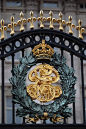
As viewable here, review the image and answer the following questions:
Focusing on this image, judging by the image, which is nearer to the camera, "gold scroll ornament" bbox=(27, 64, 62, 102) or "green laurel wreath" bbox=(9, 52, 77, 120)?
"green laurel wreath" bbox=(9, 52, 77, 120)

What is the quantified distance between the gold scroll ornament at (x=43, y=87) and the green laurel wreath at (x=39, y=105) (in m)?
0.16

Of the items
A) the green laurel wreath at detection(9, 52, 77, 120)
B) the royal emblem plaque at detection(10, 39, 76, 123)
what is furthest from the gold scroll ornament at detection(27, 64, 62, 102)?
the green laurel wreath at detection(9, 52, 77, 120)

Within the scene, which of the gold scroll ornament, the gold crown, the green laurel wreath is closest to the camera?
the green laurel wreath

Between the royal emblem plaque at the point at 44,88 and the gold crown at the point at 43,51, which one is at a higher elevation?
the gold crown at the point at 43,51

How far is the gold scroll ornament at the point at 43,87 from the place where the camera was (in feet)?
74.5

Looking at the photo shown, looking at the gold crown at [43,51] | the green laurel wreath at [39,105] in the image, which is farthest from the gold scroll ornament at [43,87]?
the gold crown at [43,51]

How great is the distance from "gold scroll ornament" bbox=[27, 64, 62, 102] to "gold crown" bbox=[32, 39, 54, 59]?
13.8 inches

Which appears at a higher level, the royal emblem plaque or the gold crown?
the gold crown

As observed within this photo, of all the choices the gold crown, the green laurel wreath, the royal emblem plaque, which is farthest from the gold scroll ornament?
the gold crown

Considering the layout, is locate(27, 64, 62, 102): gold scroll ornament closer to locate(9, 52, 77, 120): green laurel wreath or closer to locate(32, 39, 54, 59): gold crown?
locate(9, 52, 77, 120): green laurel wreath

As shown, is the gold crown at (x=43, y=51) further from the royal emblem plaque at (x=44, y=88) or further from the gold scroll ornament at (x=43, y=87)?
the gold scroll ornament at (x=43, y=87)

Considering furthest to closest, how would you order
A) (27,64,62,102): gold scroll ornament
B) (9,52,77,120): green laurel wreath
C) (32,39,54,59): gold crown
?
(32,39,54,59): gold crown → (27,64,62,102): gold scroll ornament → (9,52,77,120): green laurel wreath

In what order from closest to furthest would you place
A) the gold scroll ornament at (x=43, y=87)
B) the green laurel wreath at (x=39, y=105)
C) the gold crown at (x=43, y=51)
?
the green laurel wreath at (x=39, y=105) < the gold scroll ornament at (x=43, y=87) < the gold crown at (x=43, y=51)

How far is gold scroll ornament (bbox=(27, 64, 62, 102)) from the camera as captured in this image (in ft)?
74.5
